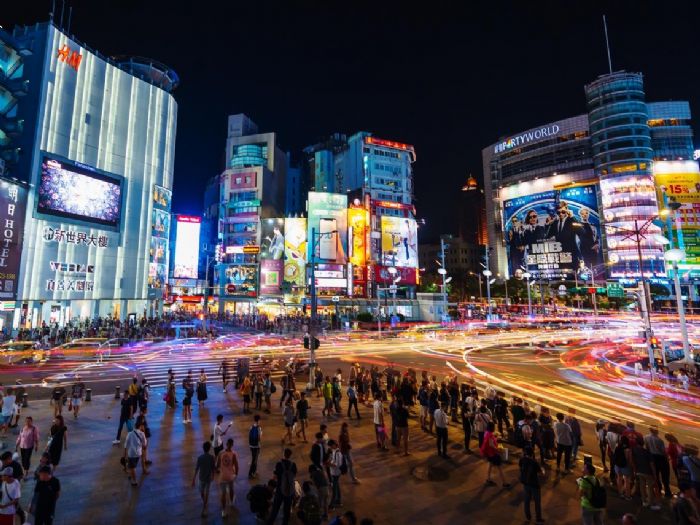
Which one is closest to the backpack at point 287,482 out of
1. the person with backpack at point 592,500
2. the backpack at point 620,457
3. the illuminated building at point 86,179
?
the person with backpack at point 592,500

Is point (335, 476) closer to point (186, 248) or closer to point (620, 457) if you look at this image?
point (620, 457)

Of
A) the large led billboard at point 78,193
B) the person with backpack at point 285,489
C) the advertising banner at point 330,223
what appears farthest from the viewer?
the advertising banner at point 330,223

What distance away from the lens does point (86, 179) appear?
149 feet

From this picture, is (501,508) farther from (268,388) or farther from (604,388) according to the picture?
(604,388)

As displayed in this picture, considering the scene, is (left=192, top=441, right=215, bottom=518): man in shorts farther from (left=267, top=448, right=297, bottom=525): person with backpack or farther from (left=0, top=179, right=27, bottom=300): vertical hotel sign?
(left=0, top=179, right=27, bottom=300): vertical hotel sign

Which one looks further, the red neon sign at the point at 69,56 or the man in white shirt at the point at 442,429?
the red neon sign at the point at 69,56

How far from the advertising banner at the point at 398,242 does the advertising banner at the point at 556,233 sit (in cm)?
2939

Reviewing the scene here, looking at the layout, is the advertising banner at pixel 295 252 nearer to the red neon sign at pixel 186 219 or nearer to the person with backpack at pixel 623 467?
the red neon sign at pixel 186 219

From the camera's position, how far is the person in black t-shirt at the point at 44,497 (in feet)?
23.1

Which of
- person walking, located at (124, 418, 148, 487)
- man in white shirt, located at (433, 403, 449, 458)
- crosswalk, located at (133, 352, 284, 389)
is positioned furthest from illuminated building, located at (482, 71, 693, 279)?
person walking, located at (124, 418, 148, 487)

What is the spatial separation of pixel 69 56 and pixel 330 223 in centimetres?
4792

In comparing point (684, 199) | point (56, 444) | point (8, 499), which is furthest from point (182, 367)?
point (684, 199)

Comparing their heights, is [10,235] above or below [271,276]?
above

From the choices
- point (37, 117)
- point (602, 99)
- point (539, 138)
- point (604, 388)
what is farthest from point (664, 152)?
point (37, 117)
